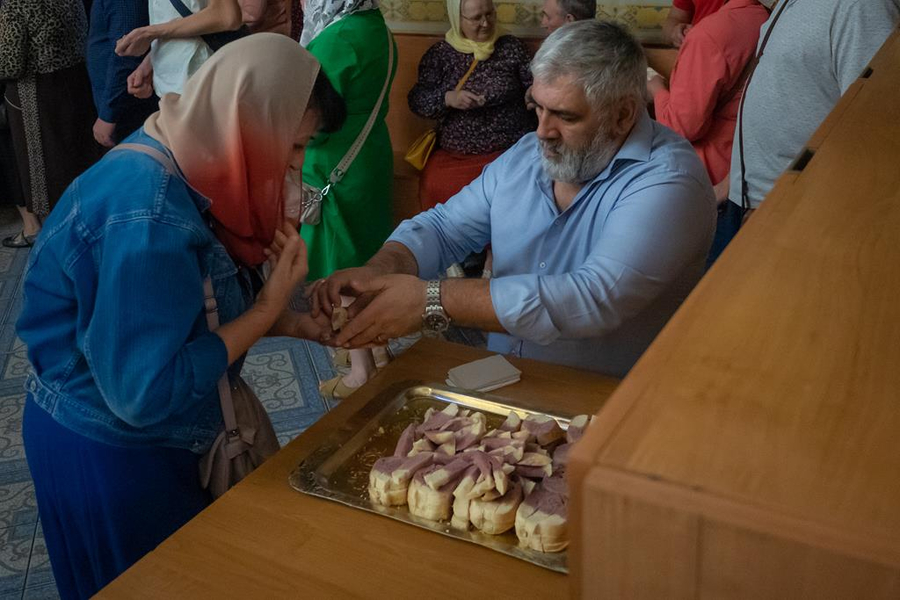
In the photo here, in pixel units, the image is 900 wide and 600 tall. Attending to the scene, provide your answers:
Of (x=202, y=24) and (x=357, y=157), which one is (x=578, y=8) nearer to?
(x=357, y=157)

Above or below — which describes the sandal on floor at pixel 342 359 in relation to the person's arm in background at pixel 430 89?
below

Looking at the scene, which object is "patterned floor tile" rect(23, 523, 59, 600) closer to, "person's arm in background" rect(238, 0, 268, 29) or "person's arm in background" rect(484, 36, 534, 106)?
"person's arm in background" rect(238, 0, 268, 29)

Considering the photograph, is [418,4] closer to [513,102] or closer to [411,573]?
[513,102]

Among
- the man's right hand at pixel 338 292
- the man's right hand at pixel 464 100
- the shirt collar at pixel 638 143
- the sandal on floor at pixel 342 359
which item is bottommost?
the sandal on floor at pixel 342 359

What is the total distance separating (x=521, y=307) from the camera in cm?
205

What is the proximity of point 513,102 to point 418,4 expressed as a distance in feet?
3.53

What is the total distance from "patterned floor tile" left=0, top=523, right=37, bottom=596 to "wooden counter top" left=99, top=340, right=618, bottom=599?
1.58 m

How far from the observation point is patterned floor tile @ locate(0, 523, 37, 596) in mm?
2841

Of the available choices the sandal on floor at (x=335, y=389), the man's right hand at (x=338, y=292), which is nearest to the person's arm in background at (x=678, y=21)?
the sandal on floor at (x=335, y=389)

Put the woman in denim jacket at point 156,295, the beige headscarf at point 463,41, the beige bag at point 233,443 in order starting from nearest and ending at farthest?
1. the woman in denim jacket at point 156,295
2. the beige bag at point 233,443
3. the beige headscarf at point 463,41

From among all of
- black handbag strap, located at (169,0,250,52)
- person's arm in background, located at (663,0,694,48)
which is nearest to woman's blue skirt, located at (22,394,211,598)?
black handbag strap, located at (169,0,250,52)

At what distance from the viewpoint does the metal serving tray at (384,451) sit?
156cm

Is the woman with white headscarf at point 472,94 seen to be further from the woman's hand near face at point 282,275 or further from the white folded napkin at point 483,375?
the woman's hand near face at point 282,275

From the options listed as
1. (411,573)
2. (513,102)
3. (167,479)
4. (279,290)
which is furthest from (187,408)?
(513,102)
